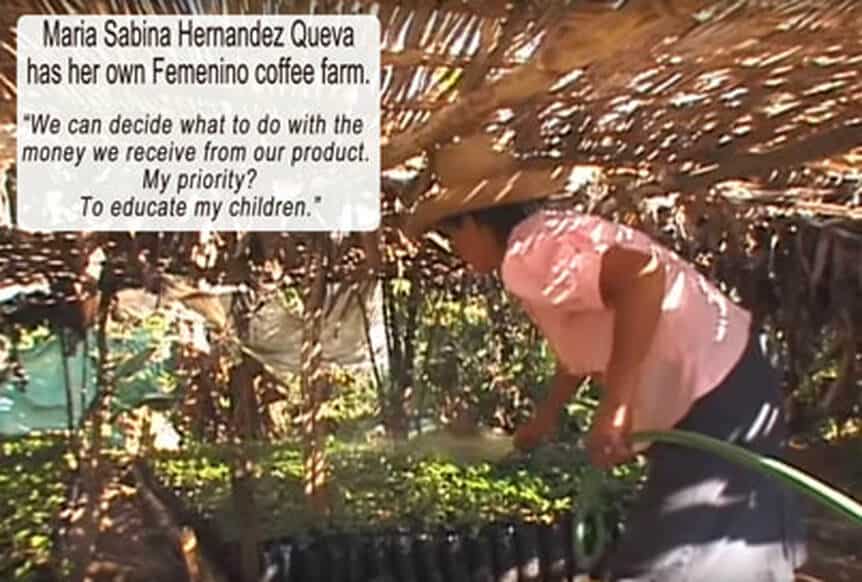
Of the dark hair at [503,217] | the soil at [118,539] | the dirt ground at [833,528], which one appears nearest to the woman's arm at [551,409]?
the dark hair at [503,217]

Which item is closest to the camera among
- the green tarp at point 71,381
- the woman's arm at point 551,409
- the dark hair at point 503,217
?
the dark hair at point 503,217

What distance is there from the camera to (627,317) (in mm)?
1689

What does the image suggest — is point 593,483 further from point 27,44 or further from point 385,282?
point 385,282

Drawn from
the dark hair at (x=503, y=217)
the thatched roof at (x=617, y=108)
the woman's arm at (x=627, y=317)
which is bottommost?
the woman's arm at (x=627, y=317)

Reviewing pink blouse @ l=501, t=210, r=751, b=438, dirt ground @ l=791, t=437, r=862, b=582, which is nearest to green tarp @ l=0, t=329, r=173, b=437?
dirt ground @ l=791, t=437, r=862, b=582

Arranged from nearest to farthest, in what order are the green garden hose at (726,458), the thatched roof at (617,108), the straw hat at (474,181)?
1. the green garden hose at (726,458)
2. the thatched roof at (617,108)
3. the straw hat at (474,181)

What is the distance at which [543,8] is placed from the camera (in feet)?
5.21

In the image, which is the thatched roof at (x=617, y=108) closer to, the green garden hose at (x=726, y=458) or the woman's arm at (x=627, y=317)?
the woman's arm at (x=627, y=317)

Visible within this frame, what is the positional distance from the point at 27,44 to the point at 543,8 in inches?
24.1

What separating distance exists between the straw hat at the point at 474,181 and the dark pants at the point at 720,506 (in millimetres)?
524

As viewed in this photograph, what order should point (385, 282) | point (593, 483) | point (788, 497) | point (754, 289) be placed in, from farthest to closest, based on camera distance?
point (385, 282)
point (754, 289)
point (593, 483)
point (788, 497)

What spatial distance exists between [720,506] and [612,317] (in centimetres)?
28

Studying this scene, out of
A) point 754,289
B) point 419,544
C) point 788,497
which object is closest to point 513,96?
point 788,497

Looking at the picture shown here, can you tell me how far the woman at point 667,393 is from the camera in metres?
1.69
